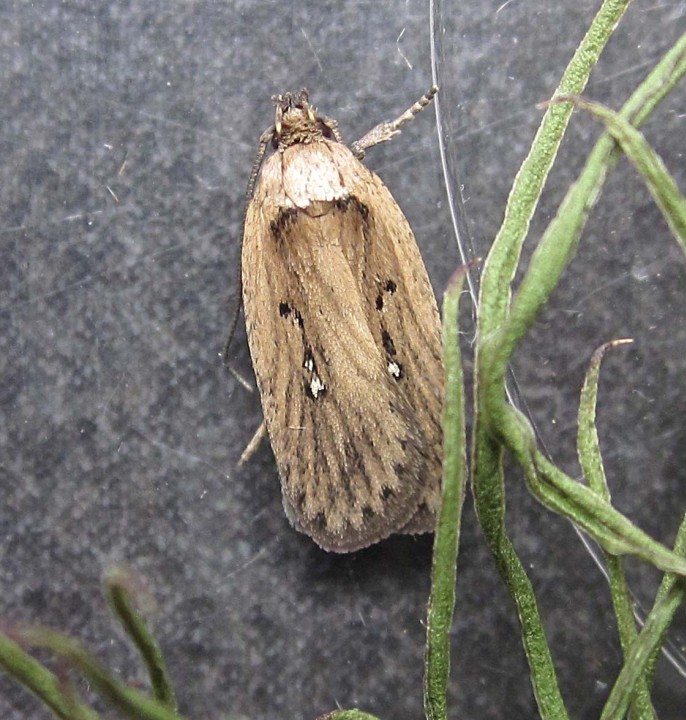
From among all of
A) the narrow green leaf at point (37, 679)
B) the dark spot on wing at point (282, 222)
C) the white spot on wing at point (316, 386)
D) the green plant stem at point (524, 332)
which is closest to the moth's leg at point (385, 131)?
the dark spot on wing at point (282, 222)

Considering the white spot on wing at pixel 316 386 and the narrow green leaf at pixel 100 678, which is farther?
the white spot on wing at pixel 316 386

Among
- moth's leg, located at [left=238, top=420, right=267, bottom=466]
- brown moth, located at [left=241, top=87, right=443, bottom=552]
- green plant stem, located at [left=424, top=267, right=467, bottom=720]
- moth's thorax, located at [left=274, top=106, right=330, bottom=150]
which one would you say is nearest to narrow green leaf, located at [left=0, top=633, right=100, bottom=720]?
green plant stem, located at [left=424, top=267, right=467, bottom=720]

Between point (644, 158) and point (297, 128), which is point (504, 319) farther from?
point (297, 128)

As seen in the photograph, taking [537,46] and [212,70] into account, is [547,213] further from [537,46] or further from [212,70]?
[212,70]

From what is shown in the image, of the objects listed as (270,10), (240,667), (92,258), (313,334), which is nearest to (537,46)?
(270,10)

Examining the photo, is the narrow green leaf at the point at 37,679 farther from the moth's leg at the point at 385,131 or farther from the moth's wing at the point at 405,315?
the moth's leg at the point at 385,131

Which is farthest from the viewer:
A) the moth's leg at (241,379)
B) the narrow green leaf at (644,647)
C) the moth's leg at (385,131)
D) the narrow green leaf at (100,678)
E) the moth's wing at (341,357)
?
the moth's leg at (241,379)
